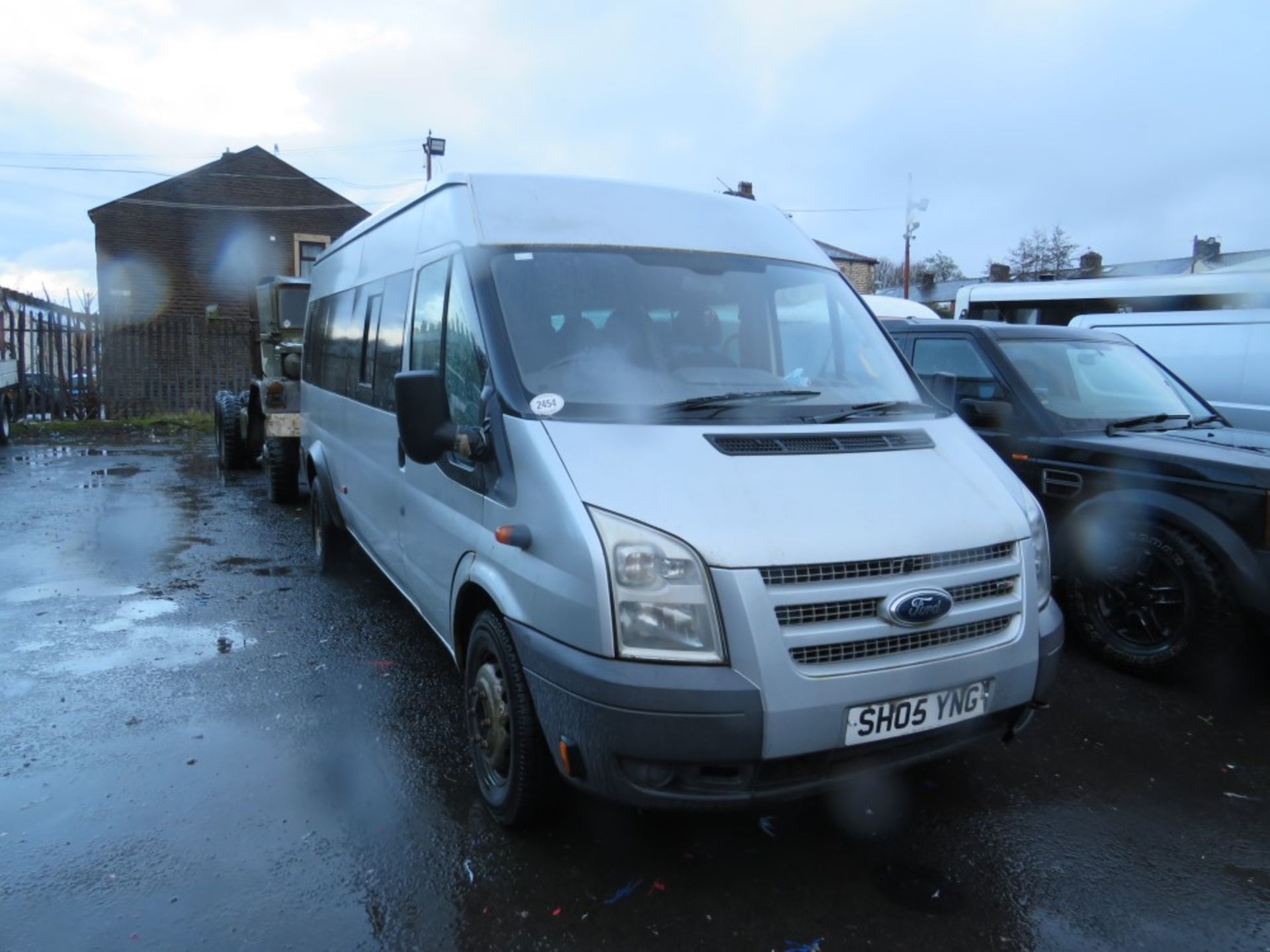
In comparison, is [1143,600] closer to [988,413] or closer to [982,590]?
[988,413]

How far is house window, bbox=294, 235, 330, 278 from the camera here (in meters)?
29.1

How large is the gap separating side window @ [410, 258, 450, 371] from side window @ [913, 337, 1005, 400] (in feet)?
9.90

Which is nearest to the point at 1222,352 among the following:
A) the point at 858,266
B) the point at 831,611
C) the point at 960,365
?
the point at 960,365

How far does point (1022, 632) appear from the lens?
2.87m

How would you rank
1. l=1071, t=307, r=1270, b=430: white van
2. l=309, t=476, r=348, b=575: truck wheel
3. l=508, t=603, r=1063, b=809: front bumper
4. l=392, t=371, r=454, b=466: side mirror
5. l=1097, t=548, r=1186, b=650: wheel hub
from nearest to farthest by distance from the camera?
1. l=508, t=603, r=1063, b=809: front bumper
2. l=392, t=371, r=454, b=466: side mirror
3. l=1097, t=548, r=1186, b=650: wheel hub
4. l=309, t=476, r=348, b=575: truck wheel
5. l=1071, t=307, r=1270, b=430: white van

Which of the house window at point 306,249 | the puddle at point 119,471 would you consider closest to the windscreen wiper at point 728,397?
the puddle at point 119,471

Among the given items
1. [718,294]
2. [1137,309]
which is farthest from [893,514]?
[1137,309]

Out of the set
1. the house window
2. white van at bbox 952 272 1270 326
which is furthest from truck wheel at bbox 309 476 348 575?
the house window

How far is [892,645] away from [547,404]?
1.40 metres

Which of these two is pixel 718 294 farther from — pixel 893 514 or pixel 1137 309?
pixel 1137 309

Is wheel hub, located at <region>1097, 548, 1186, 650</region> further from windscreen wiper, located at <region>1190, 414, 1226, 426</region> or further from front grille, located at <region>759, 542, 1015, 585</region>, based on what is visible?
front grille, located at <region>759, 542, 1015, 585</region>

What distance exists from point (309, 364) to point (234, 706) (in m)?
3.56

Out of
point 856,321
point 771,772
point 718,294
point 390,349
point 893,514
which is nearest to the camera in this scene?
point 771,772

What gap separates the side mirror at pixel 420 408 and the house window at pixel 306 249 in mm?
28758
